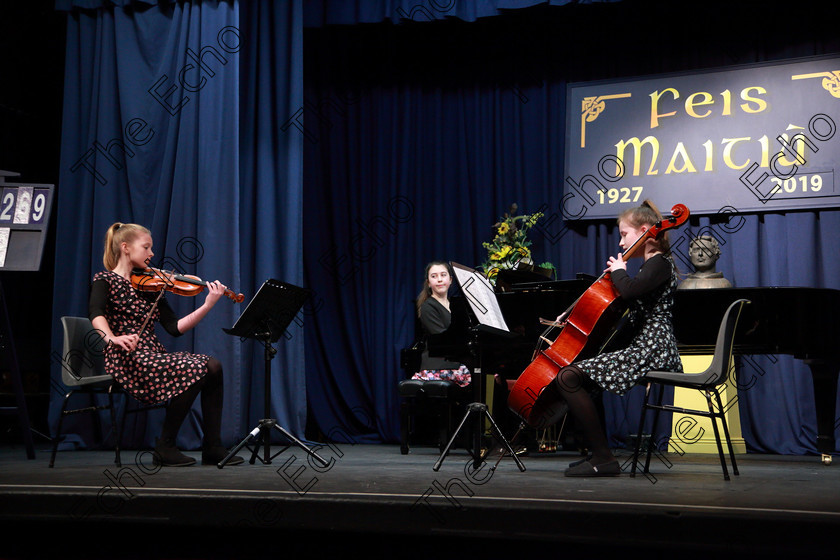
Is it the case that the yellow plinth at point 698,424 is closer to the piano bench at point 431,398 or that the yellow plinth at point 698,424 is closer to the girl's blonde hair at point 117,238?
the piano bench at point 431,398

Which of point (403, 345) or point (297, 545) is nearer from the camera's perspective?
point (297, 545)

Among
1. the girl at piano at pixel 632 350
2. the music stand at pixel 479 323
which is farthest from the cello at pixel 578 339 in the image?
the music stand at pixel 479 323

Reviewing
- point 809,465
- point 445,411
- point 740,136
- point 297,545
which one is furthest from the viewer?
point 740,136

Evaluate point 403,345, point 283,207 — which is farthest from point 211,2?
point 403,345

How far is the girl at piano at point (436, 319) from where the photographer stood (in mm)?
5820

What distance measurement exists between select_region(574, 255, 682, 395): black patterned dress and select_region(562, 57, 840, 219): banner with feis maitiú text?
8.25 feet

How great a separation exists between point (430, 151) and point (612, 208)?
62.9 inches

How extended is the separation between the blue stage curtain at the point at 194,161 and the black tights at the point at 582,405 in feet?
Answer: 9.53

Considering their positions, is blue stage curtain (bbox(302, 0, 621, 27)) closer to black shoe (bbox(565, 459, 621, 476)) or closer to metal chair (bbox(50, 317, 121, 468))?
metal chair (bbox(50, 317, 121, 468))

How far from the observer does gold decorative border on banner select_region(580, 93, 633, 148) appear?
6.64 meters

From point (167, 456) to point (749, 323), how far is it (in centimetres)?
323

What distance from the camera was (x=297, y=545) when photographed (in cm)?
325

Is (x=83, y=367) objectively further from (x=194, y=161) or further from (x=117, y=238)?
(x=194, y=161)

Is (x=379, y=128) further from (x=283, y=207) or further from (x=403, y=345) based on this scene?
(x=403, y=345)
